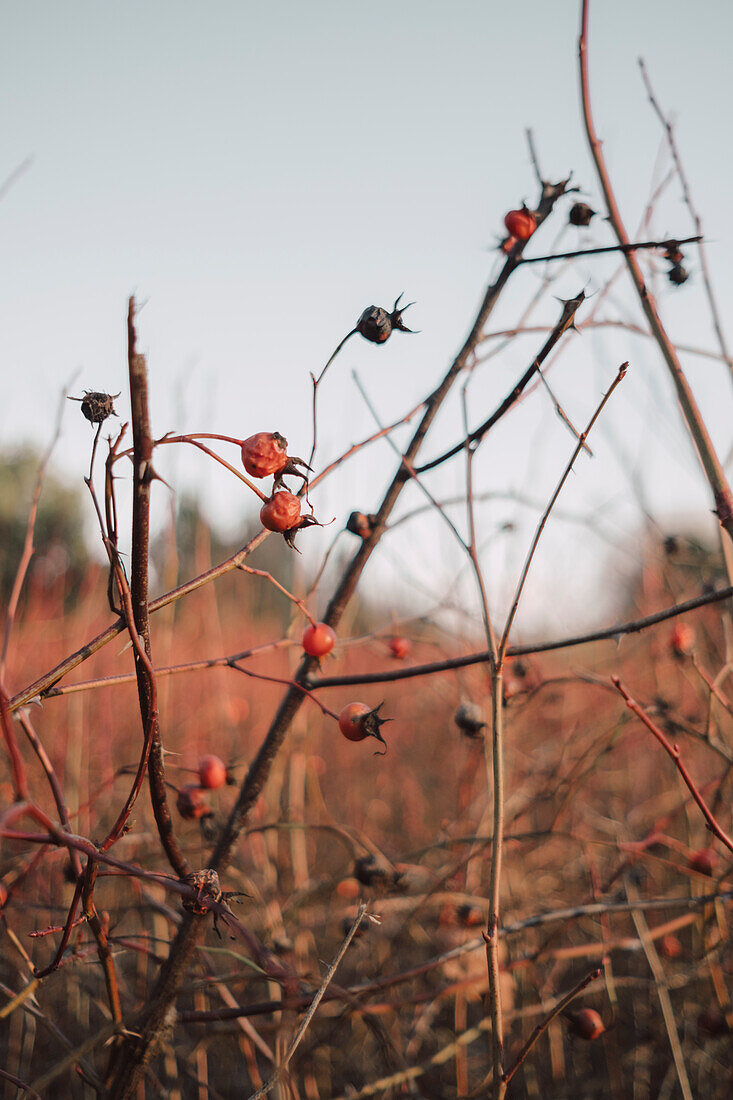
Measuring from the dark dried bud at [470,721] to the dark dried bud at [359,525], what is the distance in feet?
1.14

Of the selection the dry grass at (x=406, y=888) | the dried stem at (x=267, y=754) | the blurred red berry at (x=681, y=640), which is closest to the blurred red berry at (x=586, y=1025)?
the dry grass at (x=406, y=888)

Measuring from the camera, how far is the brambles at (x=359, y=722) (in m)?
0.81

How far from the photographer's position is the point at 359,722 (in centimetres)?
82

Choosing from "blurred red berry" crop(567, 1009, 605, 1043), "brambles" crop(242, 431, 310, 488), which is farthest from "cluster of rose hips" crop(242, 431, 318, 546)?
"blurred red berry" crop(567, 1009, 605, 1043)

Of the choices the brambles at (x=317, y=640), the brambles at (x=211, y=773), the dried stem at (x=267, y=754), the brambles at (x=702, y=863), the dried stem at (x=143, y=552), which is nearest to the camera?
the dried stem at (x=143, y=552)

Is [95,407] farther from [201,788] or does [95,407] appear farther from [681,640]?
[681,640]

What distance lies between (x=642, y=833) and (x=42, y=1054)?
7.31ft

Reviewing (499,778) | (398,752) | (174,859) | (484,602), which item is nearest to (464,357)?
(484,602)

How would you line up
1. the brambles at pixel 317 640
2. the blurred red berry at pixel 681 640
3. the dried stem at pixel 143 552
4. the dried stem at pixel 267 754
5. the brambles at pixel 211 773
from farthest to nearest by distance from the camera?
1. the blurred red berry at pixel 681 640
2. the brambles at pixel 211 773
3. the brambles at pixel 317 640
4. the dried stem at pixel 267 754
5. the dried stem at pixel 143 552

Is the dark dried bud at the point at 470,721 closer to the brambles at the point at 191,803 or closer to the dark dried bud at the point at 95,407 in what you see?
the brambles at the point at 191,803

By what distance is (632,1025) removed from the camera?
204 centimetres

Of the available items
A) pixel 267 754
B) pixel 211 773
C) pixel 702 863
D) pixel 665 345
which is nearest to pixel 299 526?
Answer: pixel 267 754

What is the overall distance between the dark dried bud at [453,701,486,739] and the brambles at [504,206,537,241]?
2.27 ft

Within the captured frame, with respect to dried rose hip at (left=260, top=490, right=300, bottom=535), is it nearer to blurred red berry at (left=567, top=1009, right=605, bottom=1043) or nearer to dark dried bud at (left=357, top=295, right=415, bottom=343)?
dark dried bud at (left=357, top=295, right=415, bottom=343)
